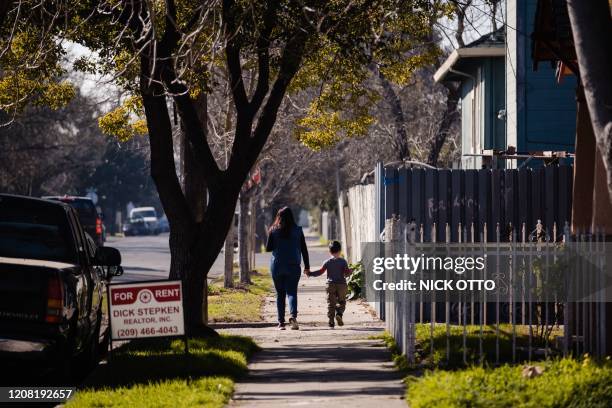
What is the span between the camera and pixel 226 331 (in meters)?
17.9

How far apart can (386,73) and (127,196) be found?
3143 inches

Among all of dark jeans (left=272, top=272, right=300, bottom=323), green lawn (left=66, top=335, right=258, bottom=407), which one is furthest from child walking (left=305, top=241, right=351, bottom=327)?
green lawn (left=66, top=335, right=258, bottom=407)

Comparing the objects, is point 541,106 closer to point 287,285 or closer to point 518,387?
point 287,285

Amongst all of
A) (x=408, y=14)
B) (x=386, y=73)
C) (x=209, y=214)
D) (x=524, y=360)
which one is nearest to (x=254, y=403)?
(x=524, y=360)

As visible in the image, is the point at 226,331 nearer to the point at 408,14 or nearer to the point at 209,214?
the point at 209,214

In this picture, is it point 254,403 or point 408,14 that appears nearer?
point 254,403

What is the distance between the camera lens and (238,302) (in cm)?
2281

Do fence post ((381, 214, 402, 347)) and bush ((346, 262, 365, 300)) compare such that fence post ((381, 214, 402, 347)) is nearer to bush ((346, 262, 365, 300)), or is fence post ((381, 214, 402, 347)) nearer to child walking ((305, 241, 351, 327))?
child walking ((305, 241, 351, 327))

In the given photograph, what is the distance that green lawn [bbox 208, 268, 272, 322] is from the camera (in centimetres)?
1972

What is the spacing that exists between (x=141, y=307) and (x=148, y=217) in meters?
77.3

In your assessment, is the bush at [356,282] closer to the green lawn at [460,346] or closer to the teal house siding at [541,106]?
the teal house siding at [541,106]

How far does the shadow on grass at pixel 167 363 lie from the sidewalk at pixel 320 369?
0.85 ft

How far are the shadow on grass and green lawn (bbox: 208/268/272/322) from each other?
5.10 meters

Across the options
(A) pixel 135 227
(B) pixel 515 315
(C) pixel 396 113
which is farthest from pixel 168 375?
(A) pixel 135 227
